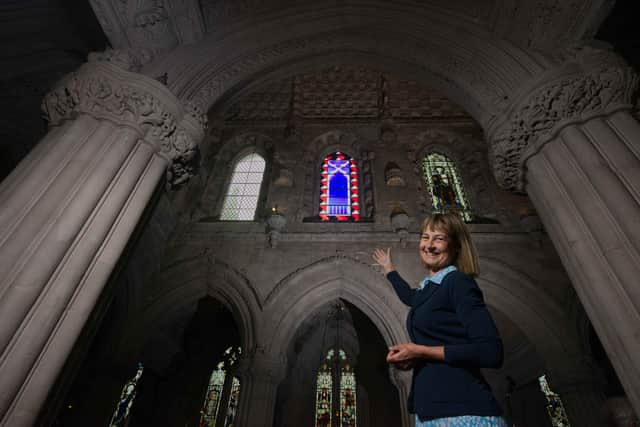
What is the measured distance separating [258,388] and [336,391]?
4470 mm

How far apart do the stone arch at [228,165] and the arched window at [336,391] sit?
505 cm

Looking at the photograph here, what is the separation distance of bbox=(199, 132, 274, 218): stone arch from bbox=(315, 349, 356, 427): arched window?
505 centimetres

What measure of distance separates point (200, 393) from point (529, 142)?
29.4ft

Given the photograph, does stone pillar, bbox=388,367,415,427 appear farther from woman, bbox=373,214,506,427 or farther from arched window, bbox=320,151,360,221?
woman, bbox=373,214,506,427

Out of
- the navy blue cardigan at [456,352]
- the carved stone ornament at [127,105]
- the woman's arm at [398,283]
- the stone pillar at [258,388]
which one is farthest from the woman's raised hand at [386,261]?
the stone pillar at [258,388]

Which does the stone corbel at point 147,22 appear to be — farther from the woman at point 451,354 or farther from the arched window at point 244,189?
the arched window at point 244,189

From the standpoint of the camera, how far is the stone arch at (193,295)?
18.4ft

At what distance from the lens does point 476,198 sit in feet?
25.7

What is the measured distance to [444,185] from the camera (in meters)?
8.34

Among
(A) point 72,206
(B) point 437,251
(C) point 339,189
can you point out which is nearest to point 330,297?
(C) point 339,189

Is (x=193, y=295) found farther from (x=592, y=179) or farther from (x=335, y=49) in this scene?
(x=592, y=179)

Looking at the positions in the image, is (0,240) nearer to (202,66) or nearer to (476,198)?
(202,66)

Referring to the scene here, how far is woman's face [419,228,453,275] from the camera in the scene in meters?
1.46

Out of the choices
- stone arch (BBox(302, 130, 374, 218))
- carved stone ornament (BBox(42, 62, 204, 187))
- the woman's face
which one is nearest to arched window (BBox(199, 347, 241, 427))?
stone arch (BBox(302, 130, 374, 218))
